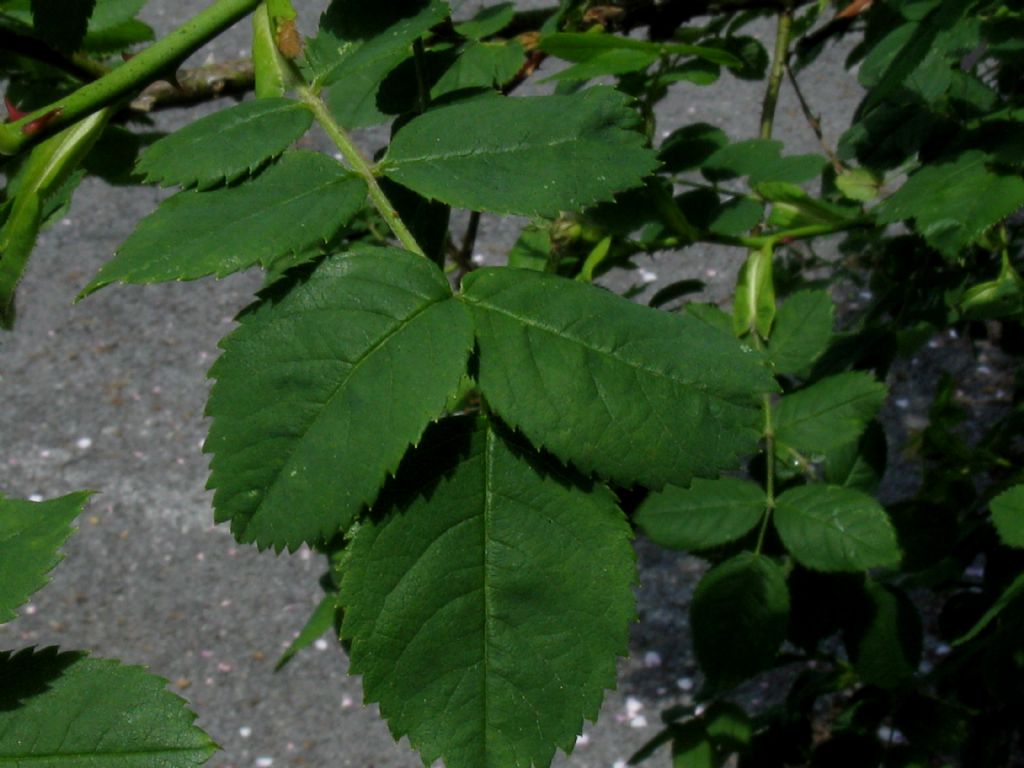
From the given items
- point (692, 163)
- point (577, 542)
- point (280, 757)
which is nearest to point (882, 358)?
point (692, 163)

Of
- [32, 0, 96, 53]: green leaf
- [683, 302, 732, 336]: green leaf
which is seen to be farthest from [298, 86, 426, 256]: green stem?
[683, 302, 732, 336]: green leaf

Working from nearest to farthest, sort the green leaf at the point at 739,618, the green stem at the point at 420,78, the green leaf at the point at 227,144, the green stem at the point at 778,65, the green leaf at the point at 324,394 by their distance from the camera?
the green leaf at the point at 324,394, the green leaf at the point at 227,144, the green stem at the point at 420,78, the green leaf at the point at 739,618, the green stem at the point at 778,65

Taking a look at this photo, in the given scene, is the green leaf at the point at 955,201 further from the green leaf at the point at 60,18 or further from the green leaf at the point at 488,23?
the green leaf at the point at 60,18

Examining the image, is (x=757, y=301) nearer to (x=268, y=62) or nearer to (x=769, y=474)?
(x=769, y=474)

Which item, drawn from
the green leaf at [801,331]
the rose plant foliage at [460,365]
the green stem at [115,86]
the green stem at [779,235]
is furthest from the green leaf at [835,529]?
the green stem at [115,86]

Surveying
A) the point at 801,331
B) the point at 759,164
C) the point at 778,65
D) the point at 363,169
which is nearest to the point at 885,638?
the point at 801,331

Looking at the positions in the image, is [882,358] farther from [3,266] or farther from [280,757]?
[280,757]
